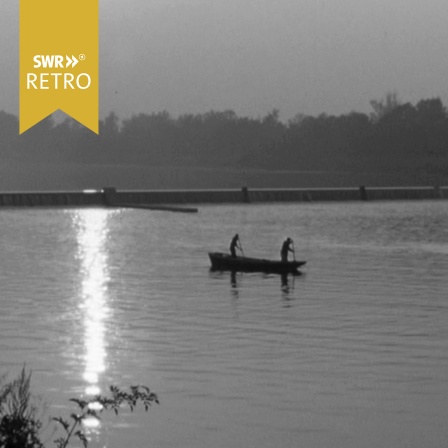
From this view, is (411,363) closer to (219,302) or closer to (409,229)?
(219,302)

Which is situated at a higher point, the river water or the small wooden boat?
the small wooden boat

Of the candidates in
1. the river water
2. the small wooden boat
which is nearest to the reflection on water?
the river water

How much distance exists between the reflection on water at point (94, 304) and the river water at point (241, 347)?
0.10 metres

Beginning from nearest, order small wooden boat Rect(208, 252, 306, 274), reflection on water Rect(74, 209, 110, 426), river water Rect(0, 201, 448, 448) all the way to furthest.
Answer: river water Rect(0, 201, 448, 448), reflection on water Rect(74, 209, 110, 426), small wooden boat Rect(208, 252, 306, 274)

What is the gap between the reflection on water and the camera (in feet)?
117

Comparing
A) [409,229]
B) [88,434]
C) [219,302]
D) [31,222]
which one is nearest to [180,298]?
[219,302]

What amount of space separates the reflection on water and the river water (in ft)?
0.34

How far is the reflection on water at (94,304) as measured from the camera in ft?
117

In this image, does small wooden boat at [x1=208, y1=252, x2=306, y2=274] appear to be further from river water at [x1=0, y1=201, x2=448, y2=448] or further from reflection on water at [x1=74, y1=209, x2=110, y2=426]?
reflection on water at [x1=74, y1=209, x2=110, y2=426]

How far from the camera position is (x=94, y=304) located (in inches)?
2315

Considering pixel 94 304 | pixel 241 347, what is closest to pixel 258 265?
pixel 94 304

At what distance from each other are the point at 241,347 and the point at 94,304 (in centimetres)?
1953

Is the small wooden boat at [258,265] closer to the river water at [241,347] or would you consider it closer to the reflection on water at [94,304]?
the river water at [241,347]

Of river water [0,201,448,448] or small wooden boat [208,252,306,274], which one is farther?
small wooden boat [208,252,306,274]
